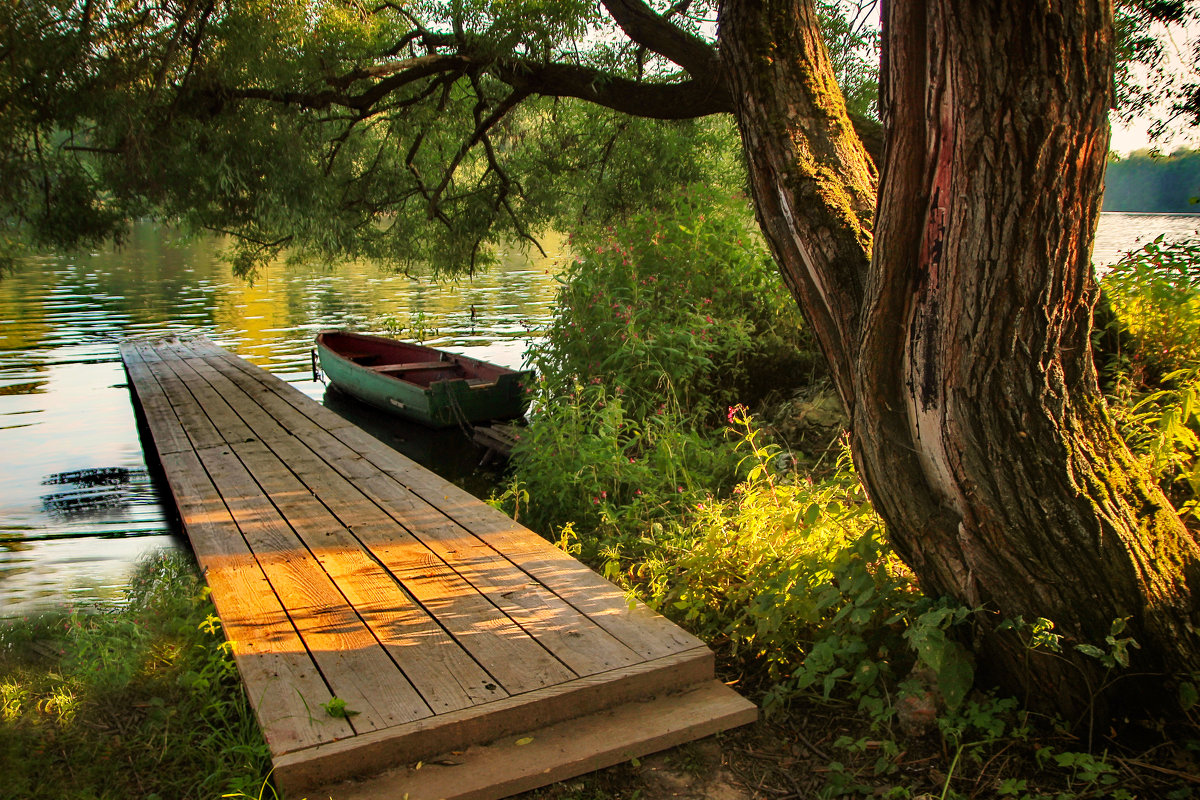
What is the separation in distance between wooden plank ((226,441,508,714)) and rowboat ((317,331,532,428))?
4.17 meters

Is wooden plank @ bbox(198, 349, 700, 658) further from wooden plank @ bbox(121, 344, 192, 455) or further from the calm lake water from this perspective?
the calm lake water

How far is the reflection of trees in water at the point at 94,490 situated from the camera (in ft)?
28.6

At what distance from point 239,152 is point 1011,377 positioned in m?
7.29

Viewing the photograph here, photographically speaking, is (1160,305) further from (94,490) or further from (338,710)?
(94,490)

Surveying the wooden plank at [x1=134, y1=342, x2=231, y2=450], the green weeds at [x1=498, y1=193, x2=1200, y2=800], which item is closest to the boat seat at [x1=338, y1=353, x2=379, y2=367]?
the wooden plank at [x1=134, y1=342, x2=231, y2=450]

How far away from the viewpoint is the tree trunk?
239 centimetres

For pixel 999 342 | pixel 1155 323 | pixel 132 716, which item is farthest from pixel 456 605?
pixel 1155 323

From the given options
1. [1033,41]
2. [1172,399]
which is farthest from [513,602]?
[1172,399]

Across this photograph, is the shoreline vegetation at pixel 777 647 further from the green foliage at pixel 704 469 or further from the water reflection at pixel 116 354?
the water reflection at pixel 116 354

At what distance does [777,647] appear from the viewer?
136 inches

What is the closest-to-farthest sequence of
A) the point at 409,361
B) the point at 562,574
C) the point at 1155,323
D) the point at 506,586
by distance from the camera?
the point at 506,586, the point at 562,574, the point at 1155,323, the point at 409,361

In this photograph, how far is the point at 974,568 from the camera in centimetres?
281

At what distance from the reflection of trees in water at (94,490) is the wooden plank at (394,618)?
4671mm

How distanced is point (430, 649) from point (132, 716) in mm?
1223
